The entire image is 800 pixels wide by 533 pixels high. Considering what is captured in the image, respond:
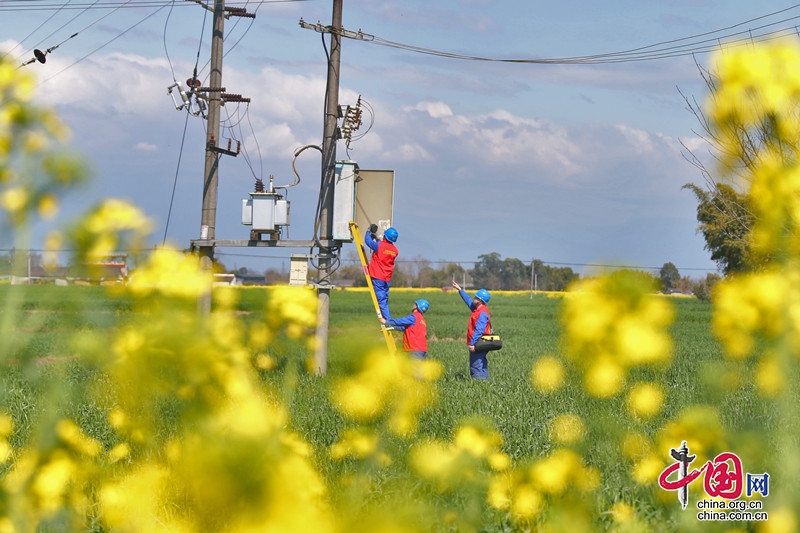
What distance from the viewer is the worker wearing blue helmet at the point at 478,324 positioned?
905 cm

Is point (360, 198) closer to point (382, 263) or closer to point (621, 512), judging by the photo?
point (382, 263)

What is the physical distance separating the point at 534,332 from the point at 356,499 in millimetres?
20234

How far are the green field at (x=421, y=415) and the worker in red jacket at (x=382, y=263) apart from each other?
4.27 ft

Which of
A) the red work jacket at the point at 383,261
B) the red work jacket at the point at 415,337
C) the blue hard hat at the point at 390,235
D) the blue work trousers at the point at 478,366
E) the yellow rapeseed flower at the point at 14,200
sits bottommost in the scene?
the blue work trousers at the point at 478,366

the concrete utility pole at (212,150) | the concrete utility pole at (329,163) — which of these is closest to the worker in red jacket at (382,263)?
the concrete utility pole at (329,163)

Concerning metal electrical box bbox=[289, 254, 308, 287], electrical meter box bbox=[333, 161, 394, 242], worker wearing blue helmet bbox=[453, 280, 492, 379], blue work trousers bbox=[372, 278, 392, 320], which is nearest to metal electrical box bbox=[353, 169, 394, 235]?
electrical meter box bbox=[333, 161, 394, 242]

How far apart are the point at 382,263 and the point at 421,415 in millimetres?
5095

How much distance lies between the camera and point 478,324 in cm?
905

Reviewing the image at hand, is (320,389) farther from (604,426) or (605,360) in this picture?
(605,360)

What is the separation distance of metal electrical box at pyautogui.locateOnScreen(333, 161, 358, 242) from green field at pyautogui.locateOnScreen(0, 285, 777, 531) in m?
2.29

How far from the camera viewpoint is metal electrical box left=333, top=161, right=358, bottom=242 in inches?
370

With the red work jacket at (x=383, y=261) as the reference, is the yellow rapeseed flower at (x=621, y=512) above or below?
below

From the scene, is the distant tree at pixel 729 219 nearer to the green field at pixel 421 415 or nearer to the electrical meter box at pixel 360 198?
the green field at pixel 421 415

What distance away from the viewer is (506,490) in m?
2.82
